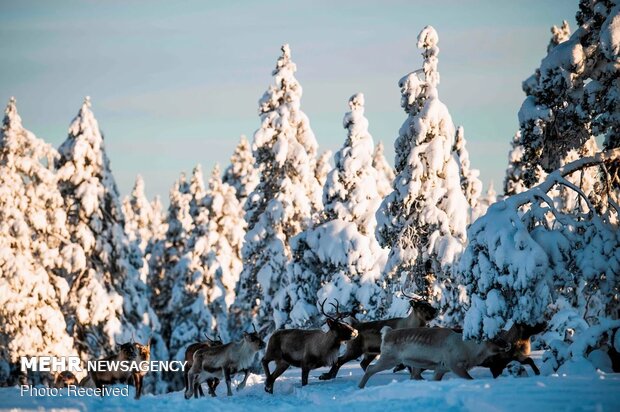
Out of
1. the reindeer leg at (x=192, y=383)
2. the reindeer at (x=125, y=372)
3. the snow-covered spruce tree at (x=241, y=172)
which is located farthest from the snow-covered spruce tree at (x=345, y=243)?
the snow-covered spruce tree at (x=241, y=172)

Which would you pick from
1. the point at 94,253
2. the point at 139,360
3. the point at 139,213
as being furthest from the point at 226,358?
the point at 139,213

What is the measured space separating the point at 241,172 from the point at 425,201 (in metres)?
27.8

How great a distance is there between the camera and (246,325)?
46281 mm

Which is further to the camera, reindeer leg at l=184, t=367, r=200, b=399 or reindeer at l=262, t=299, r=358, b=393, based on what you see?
reindeer leg at l=184, t=367, r=200, b=399

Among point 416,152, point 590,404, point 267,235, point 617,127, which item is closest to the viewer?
point 590,404

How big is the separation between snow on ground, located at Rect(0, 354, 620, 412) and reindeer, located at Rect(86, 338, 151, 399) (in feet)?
2.85

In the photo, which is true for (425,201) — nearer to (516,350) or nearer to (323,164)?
(516,350)

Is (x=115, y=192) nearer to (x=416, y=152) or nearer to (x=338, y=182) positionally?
(x=338, y=182)

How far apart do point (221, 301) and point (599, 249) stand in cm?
3496

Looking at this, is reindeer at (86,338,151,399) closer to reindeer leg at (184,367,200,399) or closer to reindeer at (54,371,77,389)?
reindeer leg at (184,367,200,399)

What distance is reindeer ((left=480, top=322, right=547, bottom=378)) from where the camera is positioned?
1558 centimetres

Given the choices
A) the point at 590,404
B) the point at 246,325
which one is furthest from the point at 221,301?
the point at 590,404

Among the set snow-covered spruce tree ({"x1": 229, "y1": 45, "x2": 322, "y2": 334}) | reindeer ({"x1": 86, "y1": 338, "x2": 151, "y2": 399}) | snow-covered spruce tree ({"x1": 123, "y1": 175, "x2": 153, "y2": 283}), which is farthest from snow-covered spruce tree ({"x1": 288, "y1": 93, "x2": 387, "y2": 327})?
snow-covered spruce tree ({"x1": 123, "y1": 175, "x2": 153, "y2": 283})

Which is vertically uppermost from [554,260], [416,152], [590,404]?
[416,152]
